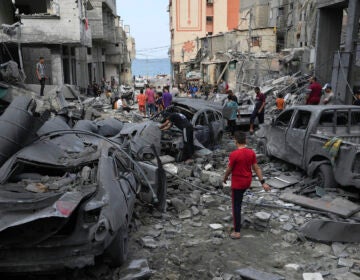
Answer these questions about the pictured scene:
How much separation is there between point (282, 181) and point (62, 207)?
594 cm

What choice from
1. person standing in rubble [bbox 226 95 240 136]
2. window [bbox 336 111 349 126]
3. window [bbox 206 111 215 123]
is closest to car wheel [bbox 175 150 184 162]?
window [bbox 206 111 215 123]

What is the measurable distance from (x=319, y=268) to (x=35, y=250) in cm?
353

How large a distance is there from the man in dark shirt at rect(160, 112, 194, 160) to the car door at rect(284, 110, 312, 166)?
8.41 ft

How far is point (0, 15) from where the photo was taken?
2152 centimetres

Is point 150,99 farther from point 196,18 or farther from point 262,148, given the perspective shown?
point 196,18

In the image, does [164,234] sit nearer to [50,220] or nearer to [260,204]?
[260,204]

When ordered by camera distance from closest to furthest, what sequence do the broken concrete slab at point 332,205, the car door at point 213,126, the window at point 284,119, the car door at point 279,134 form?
the broken concrete slab at point 332,205 → the car door at point 279,134 → the window at point 284,119 → the car door at point 213,126

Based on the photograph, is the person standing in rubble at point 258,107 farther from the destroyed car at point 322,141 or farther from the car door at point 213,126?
the destroyed car at point 322,141

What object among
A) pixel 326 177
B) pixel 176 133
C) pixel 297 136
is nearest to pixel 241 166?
pixel 326 177

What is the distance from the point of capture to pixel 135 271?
14.9 ft

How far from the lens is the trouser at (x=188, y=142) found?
9.98m

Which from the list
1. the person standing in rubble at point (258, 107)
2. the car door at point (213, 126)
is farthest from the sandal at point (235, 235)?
the person standing in rubble at point (258, 107)

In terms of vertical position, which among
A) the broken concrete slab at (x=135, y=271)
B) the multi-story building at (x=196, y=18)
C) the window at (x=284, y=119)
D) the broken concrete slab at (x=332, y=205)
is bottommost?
the broken concrete slab at (x=135, y=271)

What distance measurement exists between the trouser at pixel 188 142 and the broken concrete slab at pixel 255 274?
556 cm
